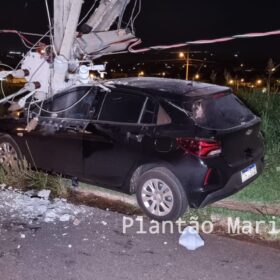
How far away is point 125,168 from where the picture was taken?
16.8ft

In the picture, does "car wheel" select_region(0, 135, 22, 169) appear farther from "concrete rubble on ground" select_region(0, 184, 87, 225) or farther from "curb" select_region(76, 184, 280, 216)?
"curb" select_region(76, 184, 280, 216)

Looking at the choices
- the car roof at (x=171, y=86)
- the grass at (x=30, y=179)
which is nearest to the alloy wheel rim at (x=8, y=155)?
the grass at (x=30, y=179)

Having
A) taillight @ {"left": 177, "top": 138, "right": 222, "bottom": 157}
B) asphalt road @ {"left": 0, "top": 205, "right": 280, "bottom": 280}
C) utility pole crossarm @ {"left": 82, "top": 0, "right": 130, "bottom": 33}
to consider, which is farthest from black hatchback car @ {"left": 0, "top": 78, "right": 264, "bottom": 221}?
utility pole crossarm @ {"left": 82, "top": 0, "right": 130, "bottom": 33}

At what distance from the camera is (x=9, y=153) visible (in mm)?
6613

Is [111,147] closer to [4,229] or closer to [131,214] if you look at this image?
[131,214]

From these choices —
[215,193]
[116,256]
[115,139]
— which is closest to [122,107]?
[115,139]

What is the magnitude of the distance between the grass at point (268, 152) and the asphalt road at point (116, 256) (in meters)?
1.25

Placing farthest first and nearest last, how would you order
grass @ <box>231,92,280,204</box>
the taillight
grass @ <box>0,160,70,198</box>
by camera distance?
grass @ <box>0,160,70,198</box>, grass @ <box>231,92,280,204</box>, the taillight

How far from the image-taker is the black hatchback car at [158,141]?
458cm

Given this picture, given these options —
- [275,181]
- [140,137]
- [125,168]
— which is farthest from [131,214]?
[275,181]

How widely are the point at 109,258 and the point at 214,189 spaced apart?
142 centimetres

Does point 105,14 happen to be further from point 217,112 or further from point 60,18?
point 217,112

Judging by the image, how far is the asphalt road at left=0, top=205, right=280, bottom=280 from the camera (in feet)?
12.0

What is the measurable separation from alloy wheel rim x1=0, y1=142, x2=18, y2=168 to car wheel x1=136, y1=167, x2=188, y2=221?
248 centimetres
